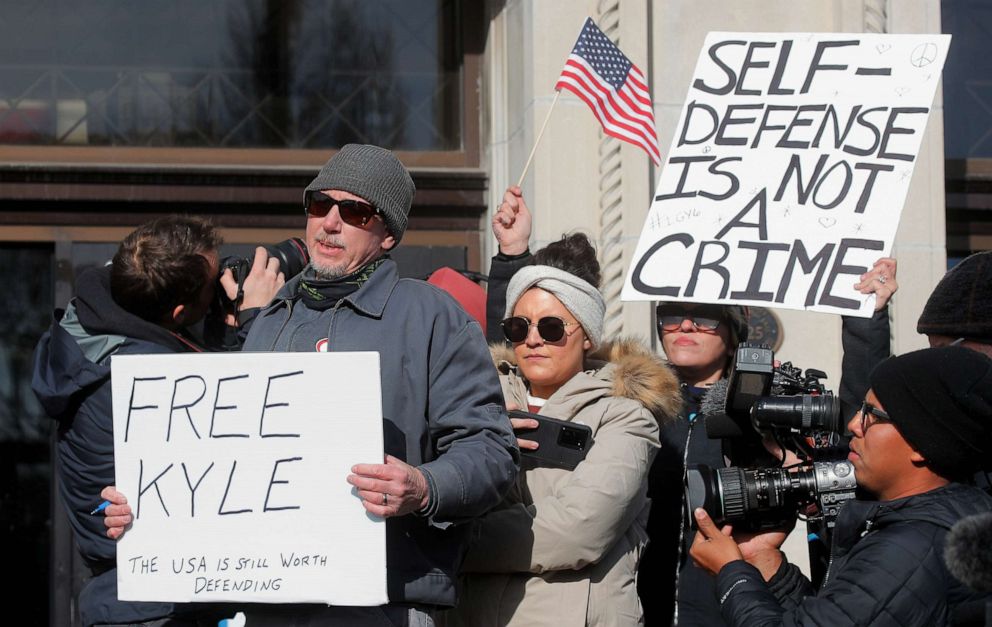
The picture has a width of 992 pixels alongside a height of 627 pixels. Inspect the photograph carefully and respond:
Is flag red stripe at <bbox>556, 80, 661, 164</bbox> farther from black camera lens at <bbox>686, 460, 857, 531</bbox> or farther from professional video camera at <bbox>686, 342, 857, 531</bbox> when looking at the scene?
black camera lens at <bbox>686, 460, 857, 531</bbox>

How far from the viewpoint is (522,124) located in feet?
19.4

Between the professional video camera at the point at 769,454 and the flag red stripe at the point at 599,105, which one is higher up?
the flag red stripe at the point at 599,105

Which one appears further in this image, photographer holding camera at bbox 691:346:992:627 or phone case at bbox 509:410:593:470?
phone case at bbox 509:410:593:470

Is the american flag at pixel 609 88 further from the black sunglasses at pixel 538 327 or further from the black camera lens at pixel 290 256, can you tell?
the black sunglasses at pixel 538 327

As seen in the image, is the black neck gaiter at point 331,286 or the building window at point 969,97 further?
the building window at point 969,97

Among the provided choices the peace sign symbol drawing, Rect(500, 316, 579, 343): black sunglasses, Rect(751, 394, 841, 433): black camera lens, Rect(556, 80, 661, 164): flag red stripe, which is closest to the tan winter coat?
Rect(500, 316, 579, 343): black sunglasses

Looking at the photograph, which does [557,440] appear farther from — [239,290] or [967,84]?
[967,84]

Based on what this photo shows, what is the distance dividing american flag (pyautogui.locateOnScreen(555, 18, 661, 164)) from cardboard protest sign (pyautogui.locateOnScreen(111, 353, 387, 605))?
2.45 metres

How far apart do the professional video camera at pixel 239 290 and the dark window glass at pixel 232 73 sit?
181cm

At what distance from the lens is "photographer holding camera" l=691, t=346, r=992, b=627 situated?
2.64m

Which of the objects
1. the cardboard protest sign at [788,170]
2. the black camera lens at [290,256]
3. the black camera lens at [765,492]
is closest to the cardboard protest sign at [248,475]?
the black camera lens at [765,492]

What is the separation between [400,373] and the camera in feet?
10.3

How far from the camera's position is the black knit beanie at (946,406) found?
2742 millimetres

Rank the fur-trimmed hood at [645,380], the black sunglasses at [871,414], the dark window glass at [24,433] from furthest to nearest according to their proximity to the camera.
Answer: the dark window glass at [24,433]
the fur-trimmed hood at [645,380]
the black sunglasses at [871,414]
